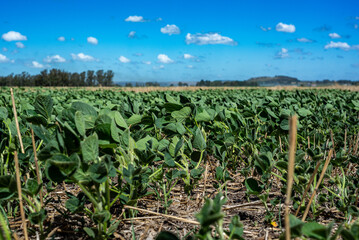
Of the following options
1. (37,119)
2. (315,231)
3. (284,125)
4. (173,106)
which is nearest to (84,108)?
(37,119)

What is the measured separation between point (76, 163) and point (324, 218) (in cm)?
146

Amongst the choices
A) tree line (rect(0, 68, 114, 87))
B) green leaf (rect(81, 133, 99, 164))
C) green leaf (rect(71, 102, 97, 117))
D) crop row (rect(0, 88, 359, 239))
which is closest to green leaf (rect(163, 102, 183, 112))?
crop row (rect(0, 88, 359, 239))

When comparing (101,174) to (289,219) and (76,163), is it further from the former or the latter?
(289,219)

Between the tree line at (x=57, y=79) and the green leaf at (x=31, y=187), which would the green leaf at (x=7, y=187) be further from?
the tree line at (x=57, y=79)

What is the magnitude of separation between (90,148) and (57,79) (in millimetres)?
80709

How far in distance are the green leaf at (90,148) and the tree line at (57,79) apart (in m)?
76.3

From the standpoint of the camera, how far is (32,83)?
7294 centimetres

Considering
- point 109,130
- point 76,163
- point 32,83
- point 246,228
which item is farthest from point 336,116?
point 32,83

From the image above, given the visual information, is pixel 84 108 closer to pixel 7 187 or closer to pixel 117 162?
pixel 117 162

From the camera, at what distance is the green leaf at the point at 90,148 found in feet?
3.23

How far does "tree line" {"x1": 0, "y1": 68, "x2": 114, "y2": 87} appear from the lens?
68562 mm

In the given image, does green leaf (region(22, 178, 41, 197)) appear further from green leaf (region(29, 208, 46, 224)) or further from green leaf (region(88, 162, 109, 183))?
green leaf (region(88, 162, 109, 183))

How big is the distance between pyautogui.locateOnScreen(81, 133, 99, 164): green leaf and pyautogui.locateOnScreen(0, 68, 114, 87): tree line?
76251 millimetres

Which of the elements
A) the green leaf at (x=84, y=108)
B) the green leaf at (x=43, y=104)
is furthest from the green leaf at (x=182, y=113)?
the green leaf at (x=43, y=104)
